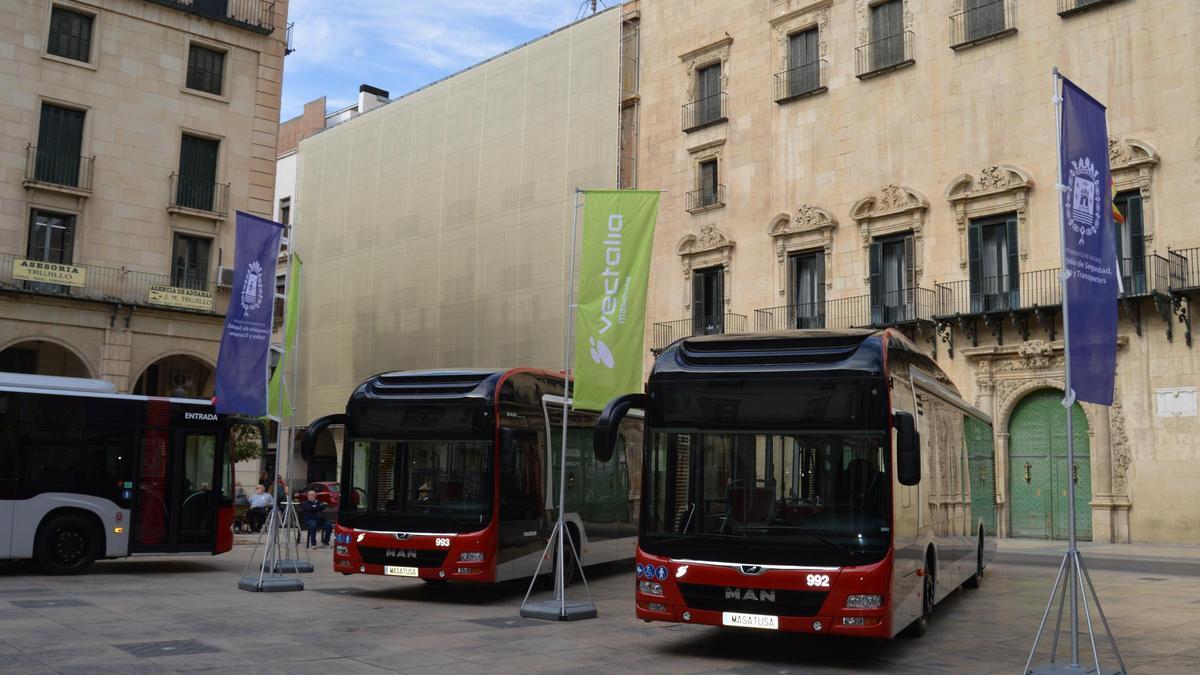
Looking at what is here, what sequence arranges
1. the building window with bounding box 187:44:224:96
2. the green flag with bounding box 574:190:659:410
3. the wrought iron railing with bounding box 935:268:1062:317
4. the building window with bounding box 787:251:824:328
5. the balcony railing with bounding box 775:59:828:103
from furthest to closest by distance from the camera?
1. the balcony railing with bounding box 775:59:828:103
2. the building window with bounding box 787:251:824:328
3. the building window with bounding box 187:44:224:96
4. the wrought iron railing with bounding box 935:268:1062:317
5. the green flag with bounding box 574:190:659:410

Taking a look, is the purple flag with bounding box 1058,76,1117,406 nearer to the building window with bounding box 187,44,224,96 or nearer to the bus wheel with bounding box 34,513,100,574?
the bus wheel with bounding box 34,513,100,574

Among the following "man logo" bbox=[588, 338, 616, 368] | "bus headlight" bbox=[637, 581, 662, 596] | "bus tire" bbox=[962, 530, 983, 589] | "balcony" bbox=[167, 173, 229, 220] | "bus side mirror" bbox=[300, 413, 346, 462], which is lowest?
"bus tire" bbox=[962, 530, 983, 589]

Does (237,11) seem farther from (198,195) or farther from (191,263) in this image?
(191,263)

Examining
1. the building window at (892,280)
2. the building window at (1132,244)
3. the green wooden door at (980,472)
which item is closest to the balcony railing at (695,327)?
the building window at (892,280)

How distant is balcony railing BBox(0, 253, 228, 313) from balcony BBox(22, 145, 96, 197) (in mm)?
1999

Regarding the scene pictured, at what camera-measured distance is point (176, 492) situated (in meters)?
16.8

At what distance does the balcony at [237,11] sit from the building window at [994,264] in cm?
2165

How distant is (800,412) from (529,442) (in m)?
5.80

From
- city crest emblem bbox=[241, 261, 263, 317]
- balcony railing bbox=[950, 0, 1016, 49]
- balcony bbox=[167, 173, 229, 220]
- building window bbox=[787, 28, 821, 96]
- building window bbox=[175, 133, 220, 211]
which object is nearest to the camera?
city crest emblem bbox=[241, 261, 263, 317]

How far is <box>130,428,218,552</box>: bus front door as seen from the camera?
16484mm

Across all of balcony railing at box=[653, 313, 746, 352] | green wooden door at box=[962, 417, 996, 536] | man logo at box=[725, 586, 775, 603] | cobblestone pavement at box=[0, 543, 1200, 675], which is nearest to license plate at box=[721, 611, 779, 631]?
man logo at box=[725, 586, 775, 603]

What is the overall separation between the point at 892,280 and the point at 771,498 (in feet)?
80.5

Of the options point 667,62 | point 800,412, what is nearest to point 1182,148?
point 667,62

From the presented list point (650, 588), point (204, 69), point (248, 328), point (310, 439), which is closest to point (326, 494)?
point (204, 69)
